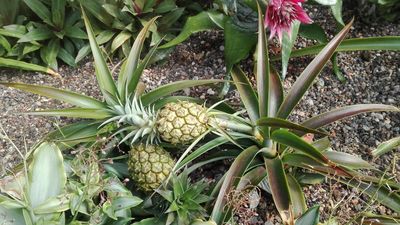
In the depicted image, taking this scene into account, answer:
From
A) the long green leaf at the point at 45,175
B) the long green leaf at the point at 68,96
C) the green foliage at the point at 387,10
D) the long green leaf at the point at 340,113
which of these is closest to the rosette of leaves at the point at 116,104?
the long green leaf at the point at 68,96

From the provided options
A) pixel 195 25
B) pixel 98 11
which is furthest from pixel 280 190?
pixel 98 11

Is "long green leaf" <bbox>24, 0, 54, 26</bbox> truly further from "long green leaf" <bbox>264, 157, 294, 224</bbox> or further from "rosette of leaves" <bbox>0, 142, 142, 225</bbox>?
"long green leaf" <bbox>264, 157, 294, 224</bbox>

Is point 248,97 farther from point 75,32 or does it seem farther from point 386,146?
point 75,32

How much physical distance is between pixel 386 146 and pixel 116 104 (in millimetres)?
1186

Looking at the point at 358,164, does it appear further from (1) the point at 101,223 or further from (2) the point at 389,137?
(1) the point at 101,223

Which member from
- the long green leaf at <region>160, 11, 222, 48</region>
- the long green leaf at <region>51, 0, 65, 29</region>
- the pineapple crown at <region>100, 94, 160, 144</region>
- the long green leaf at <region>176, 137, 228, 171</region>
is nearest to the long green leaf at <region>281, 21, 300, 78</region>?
the long green leaf at <region>160, 11, 222, 48</region>

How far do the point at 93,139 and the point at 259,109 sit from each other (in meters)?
Result: 0.68

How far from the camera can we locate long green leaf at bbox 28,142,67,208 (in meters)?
→ 2.04

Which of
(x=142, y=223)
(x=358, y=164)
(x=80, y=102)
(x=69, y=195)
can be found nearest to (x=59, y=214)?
(x=69, y=195)

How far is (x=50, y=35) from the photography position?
292 centimetres

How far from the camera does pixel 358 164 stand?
2.31 metres

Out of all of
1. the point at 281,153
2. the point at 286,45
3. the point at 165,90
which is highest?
the point at 286,45

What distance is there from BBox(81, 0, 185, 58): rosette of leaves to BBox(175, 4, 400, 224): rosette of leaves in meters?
0.72

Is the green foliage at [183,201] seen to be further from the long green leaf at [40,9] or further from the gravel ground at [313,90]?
the long green leaf at [40,9]
